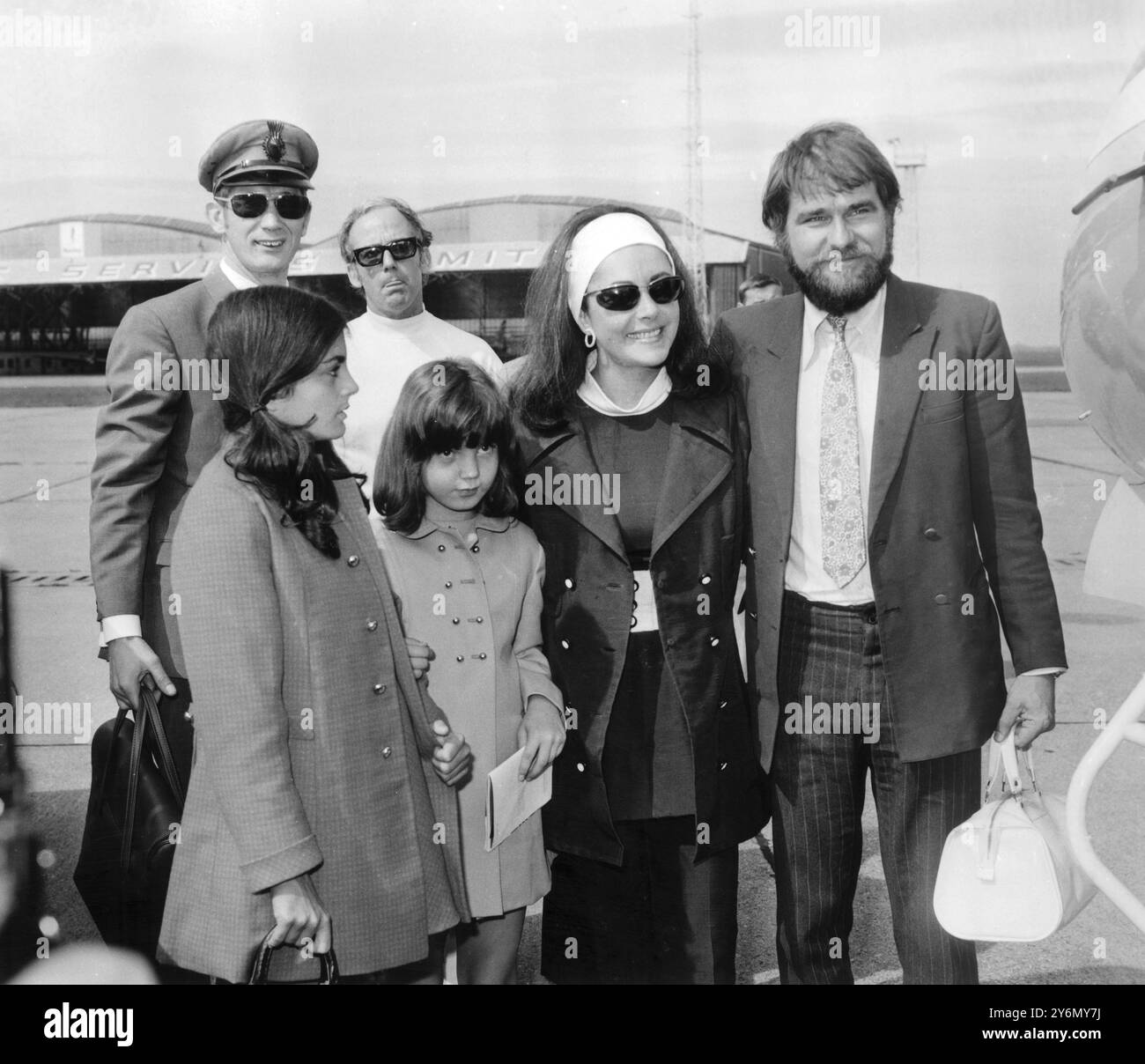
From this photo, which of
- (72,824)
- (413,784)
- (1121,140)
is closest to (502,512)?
(413,784)

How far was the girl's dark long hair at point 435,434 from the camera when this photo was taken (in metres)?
2.49

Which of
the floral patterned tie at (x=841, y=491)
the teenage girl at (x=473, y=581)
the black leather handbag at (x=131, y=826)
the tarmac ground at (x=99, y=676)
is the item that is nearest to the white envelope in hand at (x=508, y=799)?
the teenage girl at (x=473, y=581)

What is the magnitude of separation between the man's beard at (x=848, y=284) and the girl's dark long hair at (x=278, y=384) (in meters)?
0.99

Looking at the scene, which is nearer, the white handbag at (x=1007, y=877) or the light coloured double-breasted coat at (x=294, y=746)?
the light coloured double-breasted coat at (x=294, y=746)

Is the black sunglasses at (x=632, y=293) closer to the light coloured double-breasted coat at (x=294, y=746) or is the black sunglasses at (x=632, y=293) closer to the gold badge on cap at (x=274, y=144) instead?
A: the light coloured double-breasted coat at (x=294, y=746)

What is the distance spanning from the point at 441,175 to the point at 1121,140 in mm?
1581

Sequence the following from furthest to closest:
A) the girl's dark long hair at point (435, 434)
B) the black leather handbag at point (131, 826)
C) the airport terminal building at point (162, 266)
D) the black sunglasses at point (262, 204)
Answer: the airport terminal building at point (162, 266)
the black sunglasses at point (262, 204)
the black leather handbag at point (131, 826)
the girl's dark long hair at point (435, 434)

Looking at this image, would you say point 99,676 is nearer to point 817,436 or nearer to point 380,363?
point 380,363

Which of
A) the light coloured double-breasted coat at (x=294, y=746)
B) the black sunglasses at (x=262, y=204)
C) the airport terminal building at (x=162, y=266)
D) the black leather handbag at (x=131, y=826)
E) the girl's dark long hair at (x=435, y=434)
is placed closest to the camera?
the light coloured double-breasted coat at (x=294, y=746)

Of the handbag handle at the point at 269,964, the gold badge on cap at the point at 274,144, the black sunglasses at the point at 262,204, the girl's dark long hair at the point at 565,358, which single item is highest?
the gold badge on cap at the point at 274,144

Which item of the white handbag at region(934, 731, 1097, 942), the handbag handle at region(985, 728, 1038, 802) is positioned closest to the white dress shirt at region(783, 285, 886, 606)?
the handbag handle at region(985, 728, 1038, 802)

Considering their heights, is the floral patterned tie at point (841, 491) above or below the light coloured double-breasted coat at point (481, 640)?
above

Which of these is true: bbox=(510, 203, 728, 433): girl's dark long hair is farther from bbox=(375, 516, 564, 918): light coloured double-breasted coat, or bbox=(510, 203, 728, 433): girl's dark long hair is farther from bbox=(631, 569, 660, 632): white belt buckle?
bbox=(631, 569, 660, 632): white belt buckle
